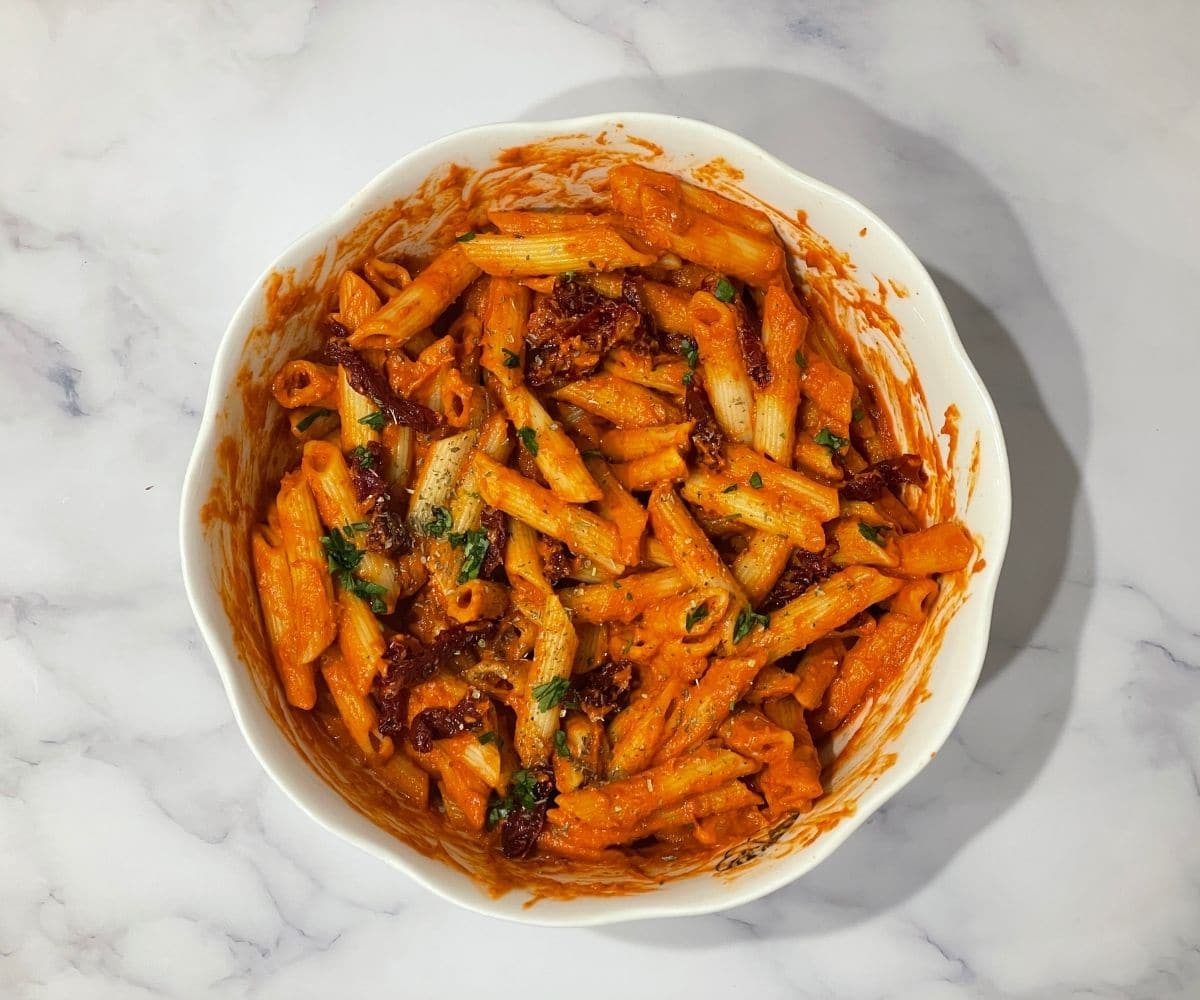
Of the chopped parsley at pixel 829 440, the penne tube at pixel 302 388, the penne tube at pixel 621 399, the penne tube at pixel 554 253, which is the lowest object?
the penne tube at pixel 302 388

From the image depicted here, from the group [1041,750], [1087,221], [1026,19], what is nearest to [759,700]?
[1041,750]

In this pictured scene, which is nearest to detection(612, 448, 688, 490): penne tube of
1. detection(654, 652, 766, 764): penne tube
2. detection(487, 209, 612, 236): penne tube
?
detection(654, 652, 766, 764): penne tube

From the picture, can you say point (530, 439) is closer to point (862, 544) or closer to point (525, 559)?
point (525, 559)

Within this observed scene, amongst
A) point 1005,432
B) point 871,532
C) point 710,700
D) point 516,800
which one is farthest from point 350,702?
Answer: point 1005,432

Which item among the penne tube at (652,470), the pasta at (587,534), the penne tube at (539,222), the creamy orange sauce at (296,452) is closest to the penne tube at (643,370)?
the pasta at (587,534)

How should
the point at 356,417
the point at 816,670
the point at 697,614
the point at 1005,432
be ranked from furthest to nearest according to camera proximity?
the point at 1005,432 → the point at 816,670 → the point at 356,417 → the point at 697,614

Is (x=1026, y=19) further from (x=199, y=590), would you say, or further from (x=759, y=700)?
(x=199, y=590)

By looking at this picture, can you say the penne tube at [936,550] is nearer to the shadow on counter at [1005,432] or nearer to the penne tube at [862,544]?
the penne tube at [862,544]
